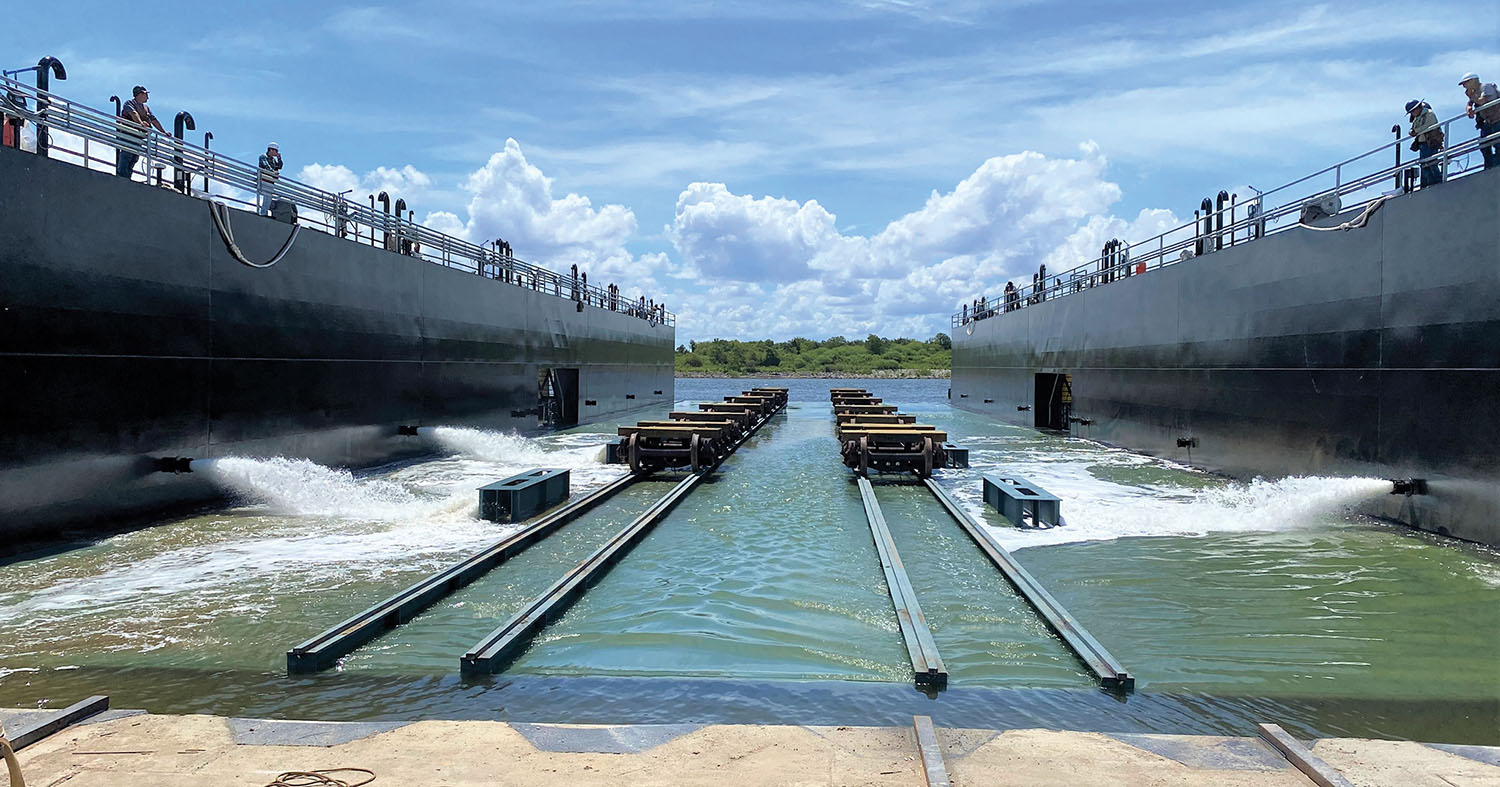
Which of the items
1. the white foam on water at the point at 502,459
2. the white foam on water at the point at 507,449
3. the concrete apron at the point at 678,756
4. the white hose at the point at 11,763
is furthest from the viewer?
the white foam on water at the point at 507,449

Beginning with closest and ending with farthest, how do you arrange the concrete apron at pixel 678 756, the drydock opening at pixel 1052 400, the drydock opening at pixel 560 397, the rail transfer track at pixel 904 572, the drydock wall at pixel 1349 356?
1. the concrete apron at pixel 678 756
2. the rail transfer track at pixel 904 572
3. the drydock wall at pixel 1349 356
4. the drydock opening at pixel 560 397
5. the drydock opening at pixel 1052 400

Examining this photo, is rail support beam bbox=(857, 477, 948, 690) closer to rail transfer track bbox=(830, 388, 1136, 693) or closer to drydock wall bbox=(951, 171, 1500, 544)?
rail transfer track bbox=(830, 388, 1136, 693)

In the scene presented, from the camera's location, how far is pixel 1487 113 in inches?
405

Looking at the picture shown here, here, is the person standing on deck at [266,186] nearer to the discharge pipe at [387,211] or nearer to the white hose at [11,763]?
Result: the discharge pipe at [387,211]

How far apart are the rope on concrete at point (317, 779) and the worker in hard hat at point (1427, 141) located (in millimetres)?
13030

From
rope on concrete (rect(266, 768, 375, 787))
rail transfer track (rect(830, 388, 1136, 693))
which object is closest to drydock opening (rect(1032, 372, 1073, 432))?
rail transfer track (rect(830, 388, 1136, 693))

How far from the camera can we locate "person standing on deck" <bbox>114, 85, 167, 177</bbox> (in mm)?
11133

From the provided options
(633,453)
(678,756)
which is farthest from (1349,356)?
(678,756)

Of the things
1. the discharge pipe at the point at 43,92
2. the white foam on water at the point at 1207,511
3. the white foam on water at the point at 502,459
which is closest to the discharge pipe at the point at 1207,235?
the white foam on water at the point at 1207,511

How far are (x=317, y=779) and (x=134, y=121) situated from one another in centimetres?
1130

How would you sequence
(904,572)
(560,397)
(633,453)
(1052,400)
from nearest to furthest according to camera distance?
(904,572), (633,453), (560,397), (1052,400)

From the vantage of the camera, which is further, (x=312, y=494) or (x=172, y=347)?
(x=312, y=494)

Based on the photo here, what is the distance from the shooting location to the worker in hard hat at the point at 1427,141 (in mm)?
10961

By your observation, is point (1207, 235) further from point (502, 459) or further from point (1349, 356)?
point (502, 459)
